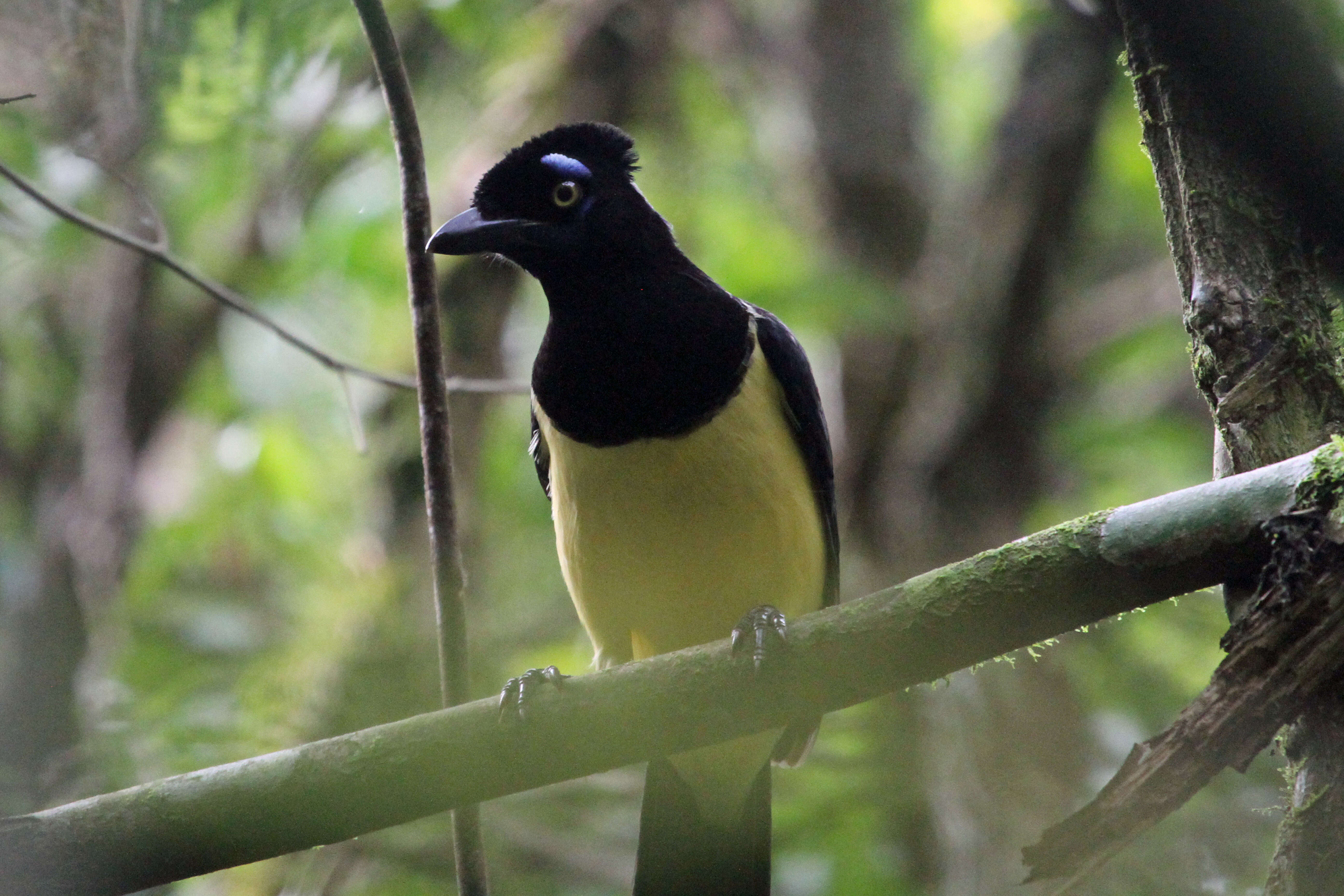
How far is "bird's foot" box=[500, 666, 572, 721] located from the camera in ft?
9.27

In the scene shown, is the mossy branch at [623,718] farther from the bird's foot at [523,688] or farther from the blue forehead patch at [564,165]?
the blue forehead patch at [564,165]

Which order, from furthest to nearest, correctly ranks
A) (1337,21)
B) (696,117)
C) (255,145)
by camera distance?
(696,117)
(255,145)
(1337,21)

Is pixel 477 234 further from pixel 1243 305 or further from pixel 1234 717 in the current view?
pixel 1234 717

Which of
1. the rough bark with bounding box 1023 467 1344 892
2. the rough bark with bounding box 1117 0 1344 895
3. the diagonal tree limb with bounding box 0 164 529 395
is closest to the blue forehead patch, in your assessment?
the diagonal tree limb with bounding box 0 164 529 395

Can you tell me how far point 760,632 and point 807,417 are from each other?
143 cm

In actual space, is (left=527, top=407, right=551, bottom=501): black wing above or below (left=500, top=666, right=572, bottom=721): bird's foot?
above

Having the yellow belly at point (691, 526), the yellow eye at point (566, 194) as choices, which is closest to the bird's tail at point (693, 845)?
the yellow belly at point (691, 526)

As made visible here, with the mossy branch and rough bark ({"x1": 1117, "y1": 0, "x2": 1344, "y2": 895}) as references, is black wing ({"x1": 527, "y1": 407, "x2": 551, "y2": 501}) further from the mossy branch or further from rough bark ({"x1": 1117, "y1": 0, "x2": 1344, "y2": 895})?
rough bark ({"x1": 1117, "y1": 0, "x2": 1344, "y2": 895})

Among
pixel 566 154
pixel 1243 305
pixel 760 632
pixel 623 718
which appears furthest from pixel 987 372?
pixel 623 718

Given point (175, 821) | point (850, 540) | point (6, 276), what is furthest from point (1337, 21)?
point (6, 276)

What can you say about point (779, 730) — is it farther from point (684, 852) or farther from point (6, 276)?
point (6, 276)

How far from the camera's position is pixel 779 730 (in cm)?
453

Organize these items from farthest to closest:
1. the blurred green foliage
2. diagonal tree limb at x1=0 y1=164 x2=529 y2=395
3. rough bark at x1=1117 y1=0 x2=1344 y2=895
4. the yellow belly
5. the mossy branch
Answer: the blurred green foliage, the yellow belly, diagonal tree limb at x1=0 y1=164 x2=529 y2=395, rough bark at x1=1117 y1=0 x2=1344 y2=895, the mossy branch

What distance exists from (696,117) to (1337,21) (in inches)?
302
